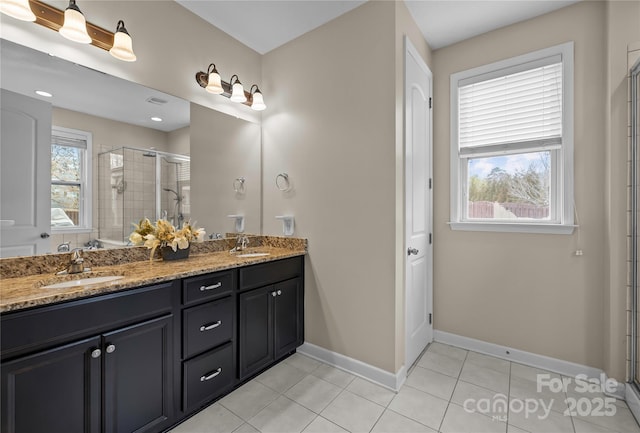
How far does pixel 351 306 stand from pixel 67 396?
5.49 ft

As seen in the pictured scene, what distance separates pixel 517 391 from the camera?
6.45 ft

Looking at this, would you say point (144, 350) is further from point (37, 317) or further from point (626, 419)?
point (626, 419)

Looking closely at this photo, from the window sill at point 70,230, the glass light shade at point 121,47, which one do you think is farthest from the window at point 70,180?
the glass light shade at point 121,47

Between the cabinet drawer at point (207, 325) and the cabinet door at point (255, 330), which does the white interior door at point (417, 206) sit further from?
the cabinet drawer at point (207, 325)

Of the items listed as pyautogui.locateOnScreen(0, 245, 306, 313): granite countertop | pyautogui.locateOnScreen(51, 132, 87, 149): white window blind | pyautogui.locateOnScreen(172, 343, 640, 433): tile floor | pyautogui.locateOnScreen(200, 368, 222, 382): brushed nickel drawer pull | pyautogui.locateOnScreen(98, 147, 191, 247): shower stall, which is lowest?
pyautogui.locateOnScreen(172, 343, 640, 433): tile floor

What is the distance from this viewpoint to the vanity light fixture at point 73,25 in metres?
1.48

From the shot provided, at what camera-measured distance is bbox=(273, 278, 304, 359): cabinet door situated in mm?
2229

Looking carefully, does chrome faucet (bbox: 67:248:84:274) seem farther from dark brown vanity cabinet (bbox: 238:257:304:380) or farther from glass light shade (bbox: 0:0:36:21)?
glass light shade (bbox: 0:0:36:21)

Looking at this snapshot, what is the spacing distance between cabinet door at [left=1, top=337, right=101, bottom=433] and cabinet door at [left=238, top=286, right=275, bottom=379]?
2.66ft

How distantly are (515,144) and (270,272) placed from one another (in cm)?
226

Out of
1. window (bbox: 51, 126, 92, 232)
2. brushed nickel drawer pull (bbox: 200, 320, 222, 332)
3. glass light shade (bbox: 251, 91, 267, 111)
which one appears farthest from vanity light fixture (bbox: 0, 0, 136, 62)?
brushed nickel drawer pull (bbox: 200, 320, 222, 332)

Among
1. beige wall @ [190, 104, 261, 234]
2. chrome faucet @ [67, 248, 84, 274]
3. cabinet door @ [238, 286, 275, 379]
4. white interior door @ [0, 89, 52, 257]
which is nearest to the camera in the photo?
white interior door @ [0, 89, 52, 257]

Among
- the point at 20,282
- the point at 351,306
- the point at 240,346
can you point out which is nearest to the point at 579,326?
the point at 351,306

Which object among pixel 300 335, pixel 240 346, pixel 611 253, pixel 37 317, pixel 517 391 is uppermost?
pixel 611 253
